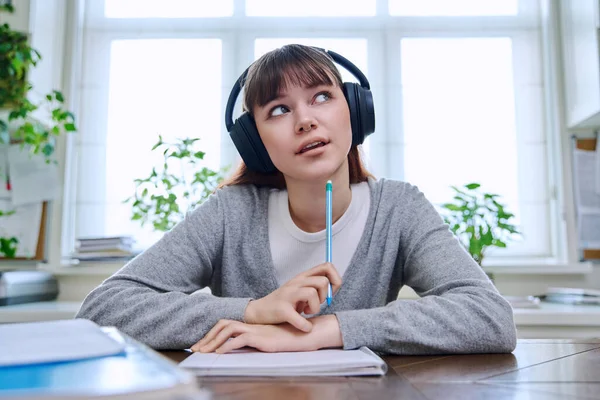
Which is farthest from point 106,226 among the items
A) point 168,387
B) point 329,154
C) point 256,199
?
point 168,387

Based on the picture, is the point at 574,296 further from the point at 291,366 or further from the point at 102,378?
the point at 102,378

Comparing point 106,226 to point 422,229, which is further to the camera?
point 106,226

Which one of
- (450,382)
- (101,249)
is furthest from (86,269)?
(450,382)

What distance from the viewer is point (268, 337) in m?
0.77

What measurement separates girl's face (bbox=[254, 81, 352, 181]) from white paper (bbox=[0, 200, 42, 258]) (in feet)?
5.27

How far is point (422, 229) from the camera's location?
1.12 m

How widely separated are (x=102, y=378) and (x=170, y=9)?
8.09 ft

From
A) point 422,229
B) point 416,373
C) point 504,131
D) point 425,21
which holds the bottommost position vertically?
point 416,373

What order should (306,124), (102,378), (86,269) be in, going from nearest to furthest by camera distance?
(102,378)
(306,124)
(86,269)

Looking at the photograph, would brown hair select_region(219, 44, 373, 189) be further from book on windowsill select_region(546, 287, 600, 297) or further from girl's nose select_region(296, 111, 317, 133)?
book on windowsill select_region(546, 287, 600, 297)

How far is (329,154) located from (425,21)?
1.69 meters

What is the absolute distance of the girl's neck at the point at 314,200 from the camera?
1.18 meters

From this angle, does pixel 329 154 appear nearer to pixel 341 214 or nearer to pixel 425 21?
pixel 341 214

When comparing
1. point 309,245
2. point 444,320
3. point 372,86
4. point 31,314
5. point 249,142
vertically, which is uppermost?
point 372,86
